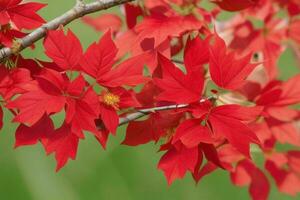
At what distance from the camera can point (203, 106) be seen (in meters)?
0.68

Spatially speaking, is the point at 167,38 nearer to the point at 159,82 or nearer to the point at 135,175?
the point at 159,82

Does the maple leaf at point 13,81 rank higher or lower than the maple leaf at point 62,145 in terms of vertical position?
higher

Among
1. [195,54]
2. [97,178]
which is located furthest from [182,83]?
[97,178]

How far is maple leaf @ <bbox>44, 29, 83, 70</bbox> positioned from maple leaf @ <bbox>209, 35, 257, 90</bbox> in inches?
6.7

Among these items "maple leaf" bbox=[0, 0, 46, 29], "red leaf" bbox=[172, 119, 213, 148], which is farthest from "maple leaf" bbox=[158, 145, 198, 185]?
"maple leaf" bbox=[0, 0, 46, 29]

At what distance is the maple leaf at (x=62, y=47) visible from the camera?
2.11 ft

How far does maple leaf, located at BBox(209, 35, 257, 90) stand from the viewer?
67 cm

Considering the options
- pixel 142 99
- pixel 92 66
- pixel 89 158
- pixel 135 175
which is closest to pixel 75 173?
pixel 89 158

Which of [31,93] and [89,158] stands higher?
[31,93]

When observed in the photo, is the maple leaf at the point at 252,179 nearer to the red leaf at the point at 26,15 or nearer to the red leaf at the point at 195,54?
the red leaf at the point at 195,54

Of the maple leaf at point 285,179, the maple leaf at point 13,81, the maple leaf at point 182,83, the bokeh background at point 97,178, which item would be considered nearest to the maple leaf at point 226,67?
the maple leaf at point 182,83

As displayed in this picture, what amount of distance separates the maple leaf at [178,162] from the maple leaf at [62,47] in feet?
0.57

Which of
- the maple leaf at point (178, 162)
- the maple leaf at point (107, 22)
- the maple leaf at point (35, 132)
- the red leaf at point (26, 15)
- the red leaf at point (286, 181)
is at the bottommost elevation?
the red leaf at point (286, 181)

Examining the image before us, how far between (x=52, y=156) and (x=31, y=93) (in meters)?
0.96
